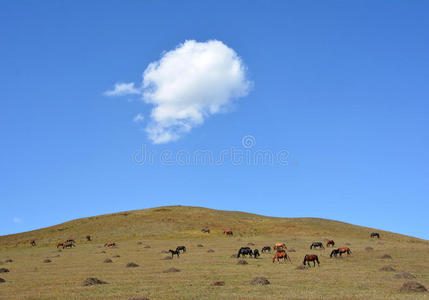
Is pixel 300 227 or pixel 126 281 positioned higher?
pixel 300 227

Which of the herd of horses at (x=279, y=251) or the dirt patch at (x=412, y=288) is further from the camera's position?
the herd of horses at (x=279, y=251)

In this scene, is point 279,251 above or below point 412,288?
above

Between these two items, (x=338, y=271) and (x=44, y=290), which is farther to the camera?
(x=338, y=271)

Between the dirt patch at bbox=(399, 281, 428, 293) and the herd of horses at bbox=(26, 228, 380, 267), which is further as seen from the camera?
the herd of horses at bbox=(26, 228, 380, 267)

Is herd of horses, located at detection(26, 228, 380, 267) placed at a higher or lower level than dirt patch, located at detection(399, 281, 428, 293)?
higher

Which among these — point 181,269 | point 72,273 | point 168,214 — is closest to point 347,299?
point 181,269

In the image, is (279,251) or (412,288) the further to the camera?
(279,251)

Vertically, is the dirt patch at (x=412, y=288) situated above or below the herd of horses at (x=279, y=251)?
below

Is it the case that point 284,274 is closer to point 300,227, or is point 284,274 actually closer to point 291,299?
point 291,299

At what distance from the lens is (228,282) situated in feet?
83.6

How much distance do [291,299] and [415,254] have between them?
103 feet

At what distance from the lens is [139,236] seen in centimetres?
7569

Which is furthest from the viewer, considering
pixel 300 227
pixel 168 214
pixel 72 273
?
pixel 168 214

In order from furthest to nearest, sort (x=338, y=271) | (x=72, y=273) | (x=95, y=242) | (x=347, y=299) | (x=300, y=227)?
(x=300, y=227)
(x=95, y=242)
(x=72, y=273)
(x=338, y=271)
(x=347, y=299)
